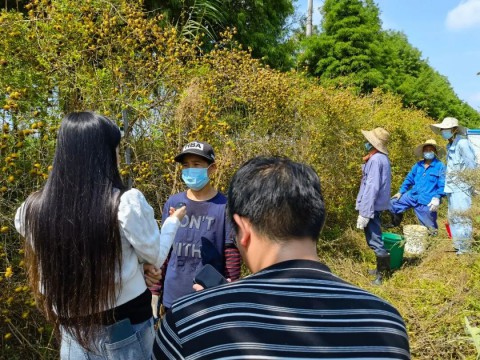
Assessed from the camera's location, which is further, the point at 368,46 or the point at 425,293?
the point at 368,46

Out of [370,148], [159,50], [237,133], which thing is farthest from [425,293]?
[159,50]

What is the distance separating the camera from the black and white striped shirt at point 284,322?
0.93m

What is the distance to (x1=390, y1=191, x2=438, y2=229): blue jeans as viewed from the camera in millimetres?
6023

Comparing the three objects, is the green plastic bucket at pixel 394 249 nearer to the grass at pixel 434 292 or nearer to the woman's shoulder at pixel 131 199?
the grass at pixel 434 292

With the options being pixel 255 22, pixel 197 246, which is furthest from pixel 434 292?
pixel 255 22

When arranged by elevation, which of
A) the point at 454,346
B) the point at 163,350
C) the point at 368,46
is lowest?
the point at 454,346

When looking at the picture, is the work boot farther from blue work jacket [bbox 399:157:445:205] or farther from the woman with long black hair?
the woman with long black hair

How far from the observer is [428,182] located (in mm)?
6023

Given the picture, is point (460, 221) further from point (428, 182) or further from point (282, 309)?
point (282, 309)

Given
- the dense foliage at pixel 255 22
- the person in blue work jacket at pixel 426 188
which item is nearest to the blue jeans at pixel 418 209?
the person in blue work jacket at pixel 426 188

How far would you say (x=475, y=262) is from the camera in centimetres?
436

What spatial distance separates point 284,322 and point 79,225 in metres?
0.93

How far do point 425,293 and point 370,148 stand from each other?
201cm

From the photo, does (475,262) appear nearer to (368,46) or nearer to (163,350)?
(163,350)
